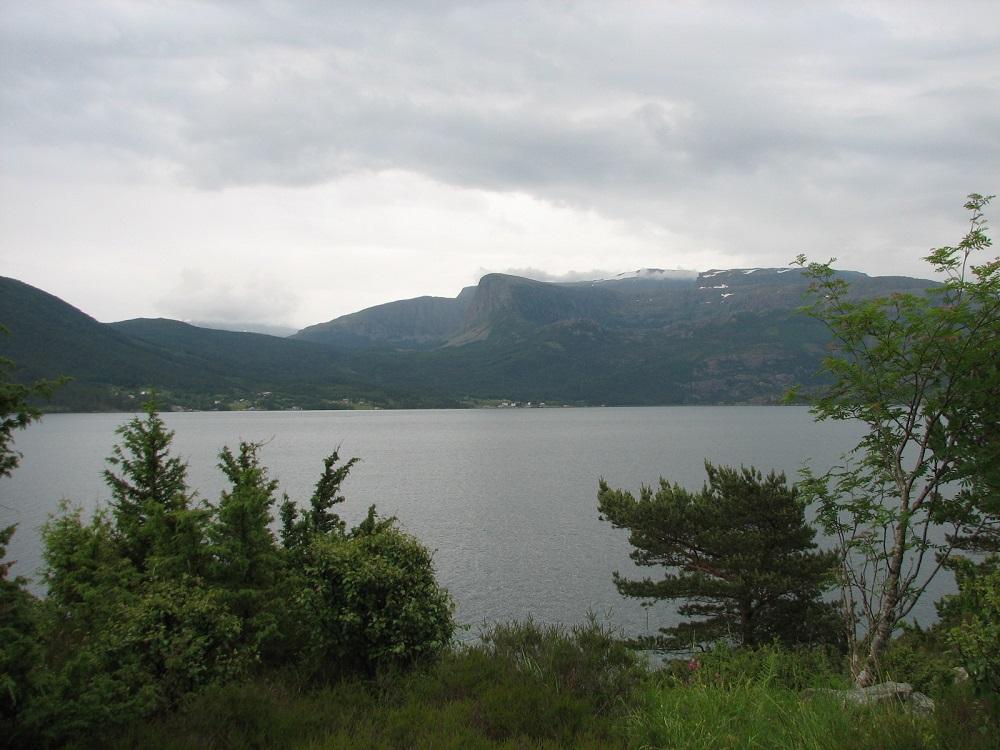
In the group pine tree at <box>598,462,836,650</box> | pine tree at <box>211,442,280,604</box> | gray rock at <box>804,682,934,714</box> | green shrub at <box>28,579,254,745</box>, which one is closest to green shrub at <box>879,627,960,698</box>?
gray rock at <box>804,682,934,714</box>

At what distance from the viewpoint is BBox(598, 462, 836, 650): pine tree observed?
19.7 meters

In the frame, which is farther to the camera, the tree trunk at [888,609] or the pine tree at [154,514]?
the pine tree at [154,514]

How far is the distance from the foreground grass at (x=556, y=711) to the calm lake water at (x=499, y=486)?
314 cm

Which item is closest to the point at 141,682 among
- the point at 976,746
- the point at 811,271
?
the point at 976,746

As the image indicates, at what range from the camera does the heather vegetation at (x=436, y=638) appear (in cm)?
584

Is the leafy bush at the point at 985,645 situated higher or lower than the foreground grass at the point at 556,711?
higher

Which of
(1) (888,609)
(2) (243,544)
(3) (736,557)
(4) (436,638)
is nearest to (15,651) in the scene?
(2) (243,544)

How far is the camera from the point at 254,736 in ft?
22.7

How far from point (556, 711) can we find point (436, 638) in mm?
2567

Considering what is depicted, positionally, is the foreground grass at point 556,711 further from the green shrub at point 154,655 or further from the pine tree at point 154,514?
the pine tree at point 154,514

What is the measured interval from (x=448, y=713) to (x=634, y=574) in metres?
30.7

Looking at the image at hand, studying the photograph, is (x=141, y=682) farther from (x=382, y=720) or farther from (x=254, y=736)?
(x=382, y=720)

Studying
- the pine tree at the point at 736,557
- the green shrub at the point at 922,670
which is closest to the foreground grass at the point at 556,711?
the green shrub at the point at 922,670

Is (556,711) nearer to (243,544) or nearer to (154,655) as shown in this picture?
(154,655)
